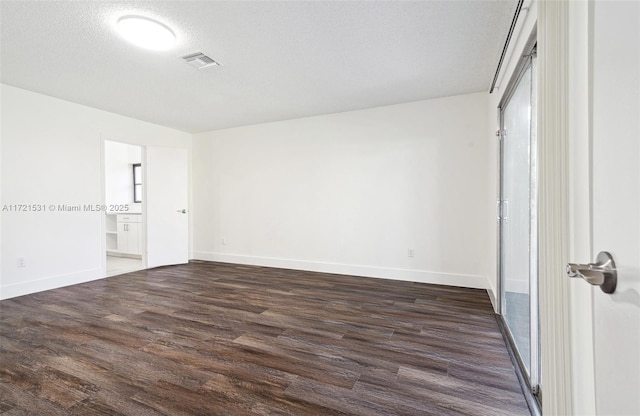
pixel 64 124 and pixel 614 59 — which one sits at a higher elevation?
pixel 64 124

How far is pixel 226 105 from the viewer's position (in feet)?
13.8

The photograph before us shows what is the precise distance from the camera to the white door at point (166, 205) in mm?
5062

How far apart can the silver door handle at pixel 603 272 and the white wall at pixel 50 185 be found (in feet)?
16.7

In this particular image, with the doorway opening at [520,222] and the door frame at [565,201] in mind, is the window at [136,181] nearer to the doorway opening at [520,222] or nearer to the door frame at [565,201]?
the doorway opening at [520,222]

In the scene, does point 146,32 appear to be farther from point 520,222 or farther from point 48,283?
point 48,283

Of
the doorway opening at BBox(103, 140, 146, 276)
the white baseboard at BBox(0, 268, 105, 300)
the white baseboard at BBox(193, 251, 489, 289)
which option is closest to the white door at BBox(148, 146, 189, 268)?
the white baseboard at BBox(193, 251, 489, 289)

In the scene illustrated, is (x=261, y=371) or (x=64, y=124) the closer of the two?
(x=261, y=371)

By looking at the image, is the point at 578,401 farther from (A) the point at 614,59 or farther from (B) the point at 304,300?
(B) the point at 304,300

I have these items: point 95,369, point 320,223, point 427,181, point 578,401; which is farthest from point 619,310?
point 320,223

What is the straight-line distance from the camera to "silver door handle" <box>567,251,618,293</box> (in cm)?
71

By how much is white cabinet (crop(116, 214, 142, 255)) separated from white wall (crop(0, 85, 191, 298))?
169 cm

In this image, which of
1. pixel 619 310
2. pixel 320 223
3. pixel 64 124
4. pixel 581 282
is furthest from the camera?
pixel 320 223

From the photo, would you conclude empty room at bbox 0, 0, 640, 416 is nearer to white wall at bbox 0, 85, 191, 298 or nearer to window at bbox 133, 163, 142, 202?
white wall at bbox 0, 85, 191, 298

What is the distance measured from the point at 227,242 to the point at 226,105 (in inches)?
99.6
